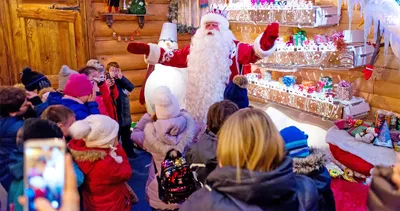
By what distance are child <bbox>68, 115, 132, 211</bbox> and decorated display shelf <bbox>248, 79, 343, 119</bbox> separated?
225 cm

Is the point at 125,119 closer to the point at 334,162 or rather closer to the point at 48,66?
the point at 48,66

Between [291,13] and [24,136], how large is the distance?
310 cm

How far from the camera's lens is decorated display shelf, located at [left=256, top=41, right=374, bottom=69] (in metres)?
3.39

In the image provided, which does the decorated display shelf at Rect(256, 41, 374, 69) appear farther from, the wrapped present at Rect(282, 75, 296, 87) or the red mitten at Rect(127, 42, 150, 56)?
the red mitten at Rect(127, 42, 150, 56)

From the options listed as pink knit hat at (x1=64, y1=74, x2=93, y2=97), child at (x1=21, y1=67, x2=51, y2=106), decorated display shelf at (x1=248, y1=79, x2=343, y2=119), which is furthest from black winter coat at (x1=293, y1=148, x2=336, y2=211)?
child at (x1=21, y1=67, x2=51, y2=106)

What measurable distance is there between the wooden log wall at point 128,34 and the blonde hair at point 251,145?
3.79 meters

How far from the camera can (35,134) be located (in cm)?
166

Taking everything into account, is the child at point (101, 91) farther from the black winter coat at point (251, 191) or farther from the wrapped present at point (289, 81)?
the black winter coat at point (251, 191)

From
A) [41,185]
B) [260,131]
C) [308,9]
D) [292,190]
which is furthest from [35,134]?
[308,9]

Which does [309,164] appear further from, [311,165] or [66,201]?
[66,201]

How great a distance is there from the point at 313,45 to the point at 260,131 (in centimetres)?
263

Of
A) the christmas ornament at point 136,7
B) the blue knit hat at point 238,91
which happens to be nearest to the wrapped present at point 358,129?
the blue knit hat at point 238,91

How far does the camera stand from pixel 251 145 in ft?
4.28

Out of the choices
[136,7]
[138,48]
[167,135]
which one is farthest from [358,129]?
[136,7]
